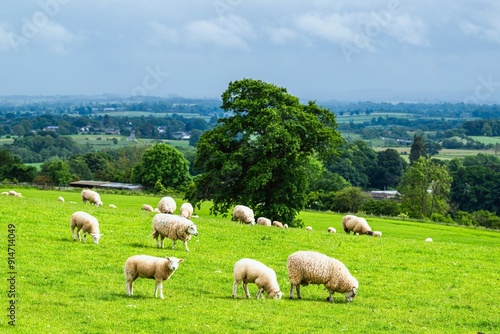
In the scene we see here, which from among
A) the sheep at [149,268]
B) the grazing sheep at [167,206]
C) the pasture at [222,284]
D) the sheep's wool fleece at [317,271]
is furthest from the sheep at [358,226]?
the sheep at [149,268]

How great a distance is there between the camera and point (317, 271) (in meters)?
20.1

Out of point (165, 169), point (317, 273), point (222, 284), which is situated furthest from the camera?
point (165, 169)

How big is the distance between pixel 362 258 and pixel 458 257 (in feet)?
17.2

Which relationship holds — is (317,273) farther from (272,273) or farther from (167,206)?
(167,206)

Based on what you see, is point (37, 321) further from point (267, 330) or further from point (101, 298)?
point (267, 330)

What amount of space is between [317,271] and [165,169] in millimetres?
81110

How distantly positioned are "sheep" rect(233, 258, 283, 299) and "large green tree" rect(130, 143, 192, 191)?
258ft

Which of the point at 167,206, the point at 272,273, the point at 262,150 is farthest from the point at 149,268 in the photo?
the point at 262,150

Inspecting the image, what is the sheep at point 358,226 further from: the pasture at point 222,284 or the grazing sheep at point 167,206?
the grazing sheep at point 167,206

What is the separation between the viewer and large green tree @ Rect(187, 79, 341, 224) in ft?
153

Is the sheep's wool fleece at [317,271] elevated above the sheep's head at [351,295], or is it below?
above

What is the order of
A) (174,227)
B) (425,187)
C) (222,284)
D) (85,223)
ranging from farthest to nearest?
(425,187), (85,223), (174,227), (222,284)

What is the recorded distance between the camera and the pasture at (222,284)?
16891 millimetres

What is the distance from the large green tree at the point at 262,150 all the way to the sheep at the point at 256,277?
25.9 meters
